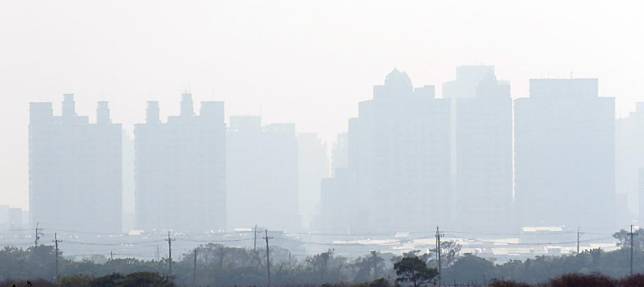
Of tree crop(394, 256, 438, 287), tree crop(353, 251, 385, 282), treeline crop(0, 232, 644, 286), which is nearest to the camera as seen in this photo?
tree crop(394, 256, 438, 287)

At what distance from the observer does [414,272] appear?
60.8 meters

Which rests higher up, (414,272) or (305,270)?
(414,272)

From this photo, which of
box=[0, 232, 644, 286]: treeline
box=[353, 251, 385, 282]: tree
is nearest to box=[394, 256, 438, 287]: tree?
box=[0, 232, 644, 286]: treeline

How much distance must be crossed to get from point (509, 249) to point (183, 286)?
4483 inches

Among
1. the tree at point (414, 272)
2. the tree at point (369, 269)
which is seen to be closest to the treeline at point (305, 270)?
the tree at point (369, 269)

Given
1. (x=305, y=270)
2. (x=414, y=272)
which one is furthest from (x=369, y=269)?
(x=414, y=272)

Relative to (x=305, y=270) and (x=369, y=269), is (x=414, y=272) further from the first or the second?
(x=305, y=270)

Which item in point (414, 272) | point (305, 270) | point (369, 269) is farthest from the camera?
point (305, 270)

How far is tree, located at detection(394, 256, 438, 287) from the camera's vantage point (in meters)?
59.8

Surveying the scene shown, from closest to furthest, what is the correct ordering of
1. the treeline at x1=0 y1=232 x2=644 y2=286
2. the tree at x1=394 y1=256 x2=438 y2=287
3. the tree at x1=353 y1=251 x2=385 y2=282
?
the tree at x1=394 y1=256 x2=438 y2=287 < the treeline at x1=0 y1=232 x2=644 y2=286 < the tree at x1=353 y1=251 x2=385 y2=282

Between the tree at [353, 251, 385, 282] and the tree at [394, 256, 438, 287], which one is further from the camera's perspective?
the tree at [353, 251, 385, 282]

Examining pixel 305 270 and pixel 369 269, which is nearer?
pixel 369 269

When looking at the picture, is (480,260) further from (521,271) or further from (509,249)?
(509,249)

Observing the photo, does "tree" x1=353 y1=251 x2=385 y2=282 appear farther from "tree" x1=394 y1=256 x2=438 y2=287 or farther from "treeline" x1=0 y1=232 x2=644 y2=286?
"tree" x1=394 y1=256 x2=438 y2=287
